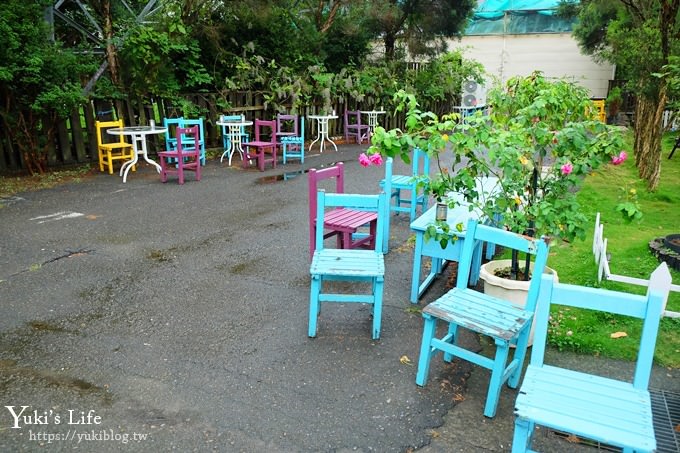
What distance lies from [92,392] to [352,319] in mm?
1872

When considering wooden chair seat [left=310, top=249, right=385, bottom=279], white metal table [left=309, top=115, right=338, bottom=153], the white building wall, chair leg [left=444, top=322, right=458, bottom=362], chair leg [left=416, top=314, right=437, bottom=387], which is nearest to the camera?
chair leg [left=416, top=314, right=437, bottom=387]

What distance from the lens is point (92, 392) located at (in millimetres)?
3086

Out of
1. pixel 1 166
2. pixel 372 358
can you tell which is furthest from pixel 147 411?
pixel 1 166

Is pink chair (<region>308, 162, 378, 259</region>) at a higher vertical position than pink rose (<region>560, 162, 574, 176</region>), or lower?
lower

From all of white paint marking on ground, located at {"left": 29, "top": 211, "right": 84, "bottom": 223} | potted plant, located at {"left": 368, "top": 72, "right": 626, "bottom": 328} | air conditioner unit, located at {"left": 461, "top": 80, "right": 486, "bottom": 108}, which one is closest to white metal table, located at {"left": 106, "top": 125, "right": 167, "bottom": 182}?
white paint marking on ground, located at {"left": 29, "top": 211, "right": 84, "bottom": 223}

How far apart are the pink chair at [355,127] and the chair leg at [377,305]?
11.8 meters

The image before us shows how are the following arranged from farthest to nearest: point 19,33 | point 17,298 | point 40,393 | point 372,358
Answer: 1. point 19,33
2. point 17,298
3. point 372,358
4. point 40,393

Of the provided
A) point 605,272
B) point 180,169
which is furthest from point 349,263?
point 180,169

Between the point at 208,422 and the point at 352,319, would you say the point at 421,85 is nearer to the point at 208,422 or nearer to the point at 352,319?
the point at 352,319

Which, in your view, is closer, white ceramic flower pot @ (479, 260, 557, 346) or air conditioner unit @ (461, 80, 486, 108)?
white ceramic flower pot @ (479, 260, 557, 346)

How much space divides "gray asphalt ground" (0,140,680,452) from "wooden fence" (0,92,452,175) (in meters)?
3.63

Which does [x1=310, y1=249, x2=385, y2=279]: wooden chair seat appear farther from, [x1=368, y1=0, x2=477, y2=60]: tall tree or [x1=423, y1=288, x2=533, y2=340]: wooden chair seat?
[x1=368, y1=0, x2=477, y2=60]: tall tree

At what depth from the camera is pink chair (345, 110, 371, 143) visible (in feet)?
50.0

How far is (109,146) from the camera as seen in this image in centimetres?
941
